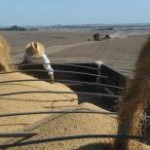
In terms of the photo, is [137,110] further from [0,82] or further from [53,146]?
[0,82]

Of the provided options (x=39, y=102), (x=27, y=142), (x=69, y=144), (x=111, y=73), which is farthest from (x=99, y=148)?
(x=111, y=73)

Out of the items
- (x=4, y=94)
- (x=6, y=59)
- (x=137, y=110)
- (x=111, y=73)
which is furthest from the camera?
(x=111, y=73)

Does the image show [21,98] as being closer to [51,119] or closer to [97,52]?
[51,119]

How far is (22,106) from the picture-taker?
670 cm

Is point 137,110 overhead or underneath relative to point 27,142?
overhead

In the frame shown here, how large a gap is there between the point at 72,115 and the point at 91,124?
0.20 m

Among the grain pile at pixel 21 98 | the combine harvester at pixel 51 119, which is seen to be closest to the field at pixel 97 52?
the combine harvester at pixel 51 119

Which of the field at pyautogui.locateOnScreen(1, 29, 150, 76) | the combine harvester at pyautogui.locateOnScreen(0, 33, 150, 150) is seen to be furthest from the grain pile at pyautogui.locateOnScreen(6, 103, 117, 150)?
the field at pyautogui.locateOnScreen(1, 29, 150, 76)

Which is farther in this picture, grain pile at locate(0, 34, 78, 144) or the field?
the field

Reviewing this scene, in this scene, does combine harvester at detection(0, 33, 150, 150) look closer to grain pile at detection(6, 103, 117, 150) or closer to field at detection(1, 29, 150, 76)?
grain pile at detection(6, 103, 117, 150)

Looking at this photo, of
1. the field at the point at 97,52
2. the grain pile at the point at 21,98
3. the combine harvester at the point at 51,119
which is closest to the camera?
the combine harvester at the point at 51,119

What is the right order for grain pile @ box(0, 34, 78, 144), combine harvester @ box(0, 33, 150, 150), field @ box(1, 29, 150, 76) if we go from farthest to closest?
field @ box(1, 29, 150, 76), grain pile @ box(0, 34, 78, 144), combine harvester @ box(0, 33, 150, 150)

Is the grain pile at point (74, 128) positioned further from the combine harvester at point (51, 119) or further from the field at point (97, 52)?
the field at point (97, 52)

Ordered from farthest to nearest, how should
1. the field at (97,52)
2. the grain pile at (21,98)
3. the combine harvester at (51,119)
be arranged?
1. the field at (97,52)
2. the grain pile at (21,98)
3. the combine harvester at (51,119)
